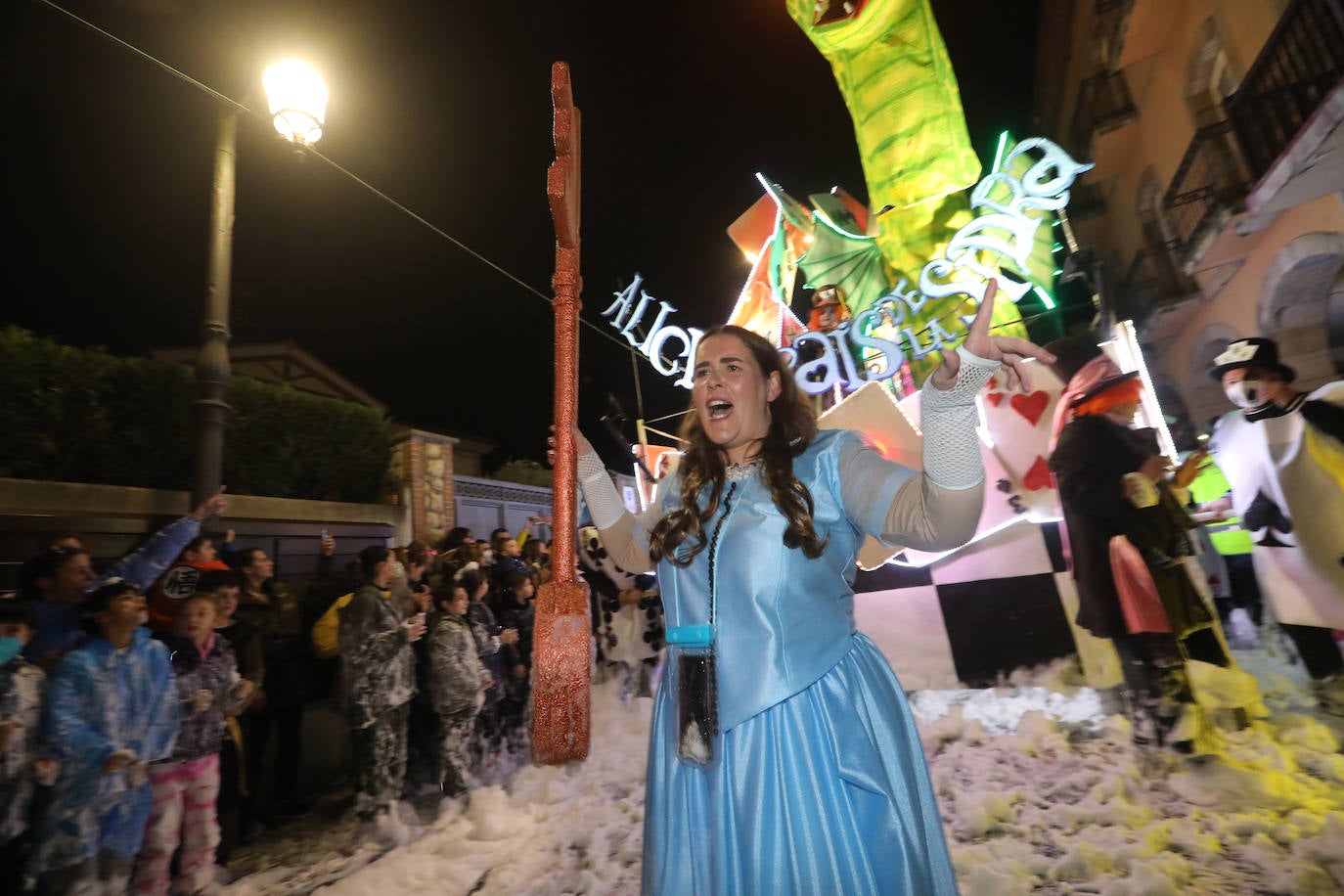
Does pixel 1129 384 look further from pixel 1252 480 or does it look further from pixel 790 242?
pixel 790 242

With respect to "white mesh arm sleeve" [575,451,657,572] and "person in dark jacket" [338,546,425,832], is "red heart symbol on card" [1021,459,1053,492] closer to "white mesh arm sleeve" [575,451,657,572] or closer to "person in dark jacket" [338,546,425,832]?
"white mesh arm sleeve" [575,451,657,572]

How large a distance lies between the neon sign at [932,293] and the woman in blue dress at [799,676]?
2.69 meters

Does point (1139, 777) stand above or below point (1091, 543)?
below

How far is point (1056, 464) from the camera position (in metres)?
4.45

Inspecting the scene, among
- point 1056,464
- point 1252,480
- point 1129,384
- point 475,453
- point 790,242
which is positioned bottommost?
point 1252,480

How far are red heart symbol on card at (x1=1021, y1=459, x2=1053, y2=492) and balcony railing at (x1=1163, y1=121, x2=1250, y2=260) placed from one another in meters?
4.76

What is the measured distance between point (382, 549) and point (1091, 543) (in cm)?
495

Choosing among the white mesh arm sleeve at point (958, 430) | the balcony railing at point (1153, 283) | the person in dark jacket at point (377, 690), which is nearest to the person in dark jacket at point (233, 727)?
the person in dark jacket at point (377, 690)

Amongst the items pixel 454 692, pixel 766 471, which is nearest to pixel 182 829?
pixel 454 692

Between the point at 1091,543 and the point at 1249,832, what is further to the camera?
the point at 1091,543

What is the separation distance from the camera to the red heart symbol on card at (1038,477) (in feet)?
16.0

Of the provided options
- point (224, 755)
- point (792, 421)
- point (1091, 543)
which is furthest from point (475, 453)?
point (792, 421)

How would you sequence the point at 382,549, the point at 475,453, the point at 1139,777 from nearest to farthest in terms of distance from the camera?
the point at 1139,777 < the point at 382,549 < the point at 475,453

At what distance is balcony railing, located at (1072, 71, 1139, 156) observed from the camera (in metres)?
10.5
